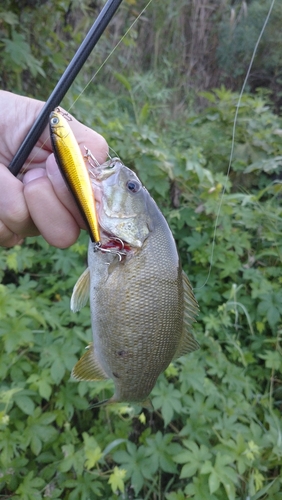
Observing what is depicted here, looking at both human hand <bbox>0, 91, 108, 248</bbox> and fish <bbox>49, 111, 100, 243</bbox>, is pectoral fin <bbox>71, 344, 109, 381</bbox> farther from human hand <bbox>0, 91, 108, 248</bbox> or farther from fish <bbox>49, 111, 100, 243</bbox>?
fish <bbox>49, 111, 100, 243</bbox>

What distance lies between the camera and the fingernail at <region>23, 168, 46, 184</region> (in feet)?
3.86

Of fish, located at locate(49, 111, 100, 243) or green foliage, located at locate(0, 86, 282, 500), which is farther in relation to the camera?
green foliage, located at locate(0, 86, 282, 500)

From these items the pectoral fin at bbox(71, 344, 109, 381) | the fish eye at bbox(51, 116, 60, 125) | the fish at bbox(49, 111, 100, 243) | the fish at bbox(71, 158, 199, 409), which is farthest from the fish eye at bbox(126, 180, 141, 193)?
the pectoral fin at bbox(71, 344, 109, 381)

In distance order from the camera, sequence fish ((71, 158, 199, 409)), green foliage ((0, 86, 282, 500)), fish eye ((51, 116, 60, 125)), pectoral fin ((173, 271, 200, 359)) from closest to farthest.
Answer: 1. fish eye ((51, 116, 60, 125))
2. fish ((71, 158, 199, 409))
3. pectoral fin ((173, 271, 200, 359))
4. green foliage ((0, 86, 282, 500))

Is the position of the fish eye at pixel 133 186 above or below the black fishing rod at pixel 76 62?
below

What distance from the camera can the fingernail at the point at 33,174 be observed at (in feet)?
3.86

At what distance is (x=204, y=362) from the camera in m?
2.15

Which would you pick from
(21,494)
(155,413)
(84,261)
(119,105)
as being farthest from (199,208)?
(119,105)

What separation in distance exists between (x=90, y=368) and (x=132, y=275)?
40 centimetres

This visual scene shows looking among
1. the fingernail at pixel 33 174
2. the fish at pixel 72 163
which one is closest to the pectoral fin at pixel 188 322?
the fish at pixel 72 163

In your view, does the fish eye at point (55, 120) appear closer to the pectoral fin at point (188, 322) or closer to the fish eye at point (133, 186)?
the fish eye at point (133, 186)

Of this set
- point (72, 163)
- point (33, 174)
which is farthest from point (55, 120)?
point (33, 174)

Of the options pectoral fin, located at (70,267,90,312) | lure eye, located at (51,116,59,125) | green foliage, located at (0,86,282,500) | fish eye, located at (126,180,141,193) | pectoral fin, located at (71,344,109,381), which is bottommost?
green foliage, located at (0,86,282,500)

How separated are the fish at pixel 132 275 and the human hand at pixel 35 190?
0.38 feet
